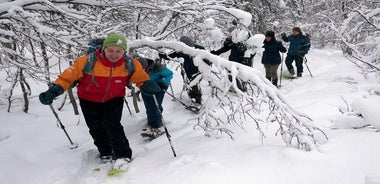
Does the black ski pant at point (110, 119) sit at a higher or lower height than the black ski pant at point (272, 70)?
higher

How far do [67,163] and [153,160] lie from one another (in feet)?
4.18

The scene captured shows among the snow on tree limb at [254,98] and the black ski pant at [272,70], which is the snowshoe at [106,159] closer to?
the snow on tree limb at [254,98]

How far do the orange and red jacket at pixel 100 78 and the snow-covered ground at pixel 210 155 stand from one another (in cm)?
93

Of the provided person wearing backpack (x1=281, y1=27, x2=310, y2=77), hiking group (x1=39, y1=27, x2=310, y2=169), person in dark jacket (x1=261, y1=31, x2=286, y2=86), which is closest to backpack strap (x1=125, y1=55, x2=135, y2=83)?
hiking group (x1=39, y1=27, x2=310, y2=169)

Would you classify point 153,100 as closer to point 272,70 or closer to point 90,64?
point 90,64

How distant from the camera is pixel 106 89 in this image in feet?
14.2

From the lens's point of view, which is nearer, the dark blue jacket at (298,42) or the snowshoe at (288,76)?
the dark blue jacket at (298,42)

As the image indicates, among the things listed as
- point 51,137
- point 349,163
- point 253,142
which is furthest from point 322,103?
point 51,137

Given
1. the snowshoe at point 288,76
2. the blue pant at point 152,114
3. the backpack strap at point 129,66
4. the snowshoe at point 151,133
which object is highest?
the backpack strap at point 129,66

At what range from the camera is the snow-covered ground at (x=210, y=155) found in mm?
3066

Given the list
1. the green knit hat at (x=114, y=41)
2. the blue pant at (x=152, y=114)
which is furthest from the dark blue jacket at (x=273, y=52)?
the green knit hat at (x=114, y=41)

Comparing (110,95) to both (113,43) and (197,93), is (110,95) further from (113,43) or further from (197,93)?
(197,93)

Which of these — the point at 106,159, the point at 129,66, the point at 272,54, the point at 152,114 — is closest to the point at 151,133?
the point at 152,114

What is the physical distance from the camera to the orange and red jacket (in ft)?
13.4
